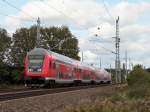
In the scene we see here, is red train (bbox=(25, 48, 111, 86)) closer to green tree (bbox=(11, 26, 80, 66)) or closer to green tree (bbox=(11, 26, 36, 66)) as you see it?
green tree (bbox=(11, 26, 80, 66))

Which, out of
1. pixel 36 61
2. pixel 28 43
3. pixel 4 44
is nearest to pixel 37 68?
pixel 36 61

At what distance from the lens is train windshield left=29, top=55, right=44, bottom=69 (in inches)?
1591

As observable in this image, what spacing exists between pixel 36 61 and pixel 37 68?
0.72 meters

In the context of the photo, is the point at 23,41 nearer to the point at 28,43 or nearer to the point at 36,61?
the point at 28,43

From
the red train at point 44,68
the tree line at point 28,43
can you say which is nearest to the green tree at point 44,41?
the tree line at point 28,43

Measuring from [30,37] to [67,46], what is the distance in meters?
10.2

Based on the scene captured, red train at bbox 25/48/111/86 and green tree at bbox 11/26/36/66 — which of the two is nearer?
red train at bbox 25/48/111/86

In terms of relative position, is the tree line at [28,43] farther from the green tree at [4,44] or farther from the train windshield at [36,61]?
the train windshield at [36,61]

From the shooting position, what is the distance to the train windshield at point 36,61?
40406mm

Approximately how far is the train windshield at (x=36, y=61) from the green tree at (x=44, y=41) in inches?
2177

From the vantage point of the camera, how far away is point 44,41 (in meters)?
117

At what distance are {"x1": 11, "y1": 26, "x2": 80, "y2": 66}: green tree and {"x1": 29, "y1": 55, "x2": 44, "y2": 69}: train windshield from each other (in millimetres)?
55300

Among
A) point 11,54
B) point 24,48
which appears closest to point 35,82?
point 11,54

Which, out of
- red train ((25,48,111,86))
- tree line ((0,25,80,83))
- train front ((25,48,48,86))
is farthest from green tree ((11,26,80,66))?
train front ((25,48,48,86))
